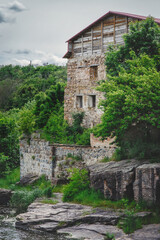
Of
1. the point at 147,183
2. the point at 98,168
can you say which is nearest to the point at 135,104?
the point at 147,183

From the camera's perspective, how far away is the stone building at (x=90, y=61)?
95.5ft

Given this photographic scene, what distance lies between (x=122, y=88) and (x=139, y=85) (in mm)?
1122

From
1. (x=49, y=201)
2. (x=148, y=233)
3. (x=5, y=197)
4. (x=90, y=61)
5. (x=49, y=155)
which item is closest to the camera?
(x=148, y=233)

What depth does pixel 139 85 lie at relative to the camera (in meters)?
19.1

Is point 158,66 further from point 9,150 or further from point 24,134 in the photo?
point 9,150

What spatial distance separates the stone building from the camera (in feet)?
95.5

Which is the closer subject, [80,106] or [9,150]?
[80,106]

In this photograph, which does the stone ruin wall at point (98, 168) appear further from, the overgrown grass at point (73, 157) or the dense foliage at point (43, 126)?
the dense foliage at point (43, 126)

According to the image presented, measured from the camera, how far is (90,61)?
30703 mm

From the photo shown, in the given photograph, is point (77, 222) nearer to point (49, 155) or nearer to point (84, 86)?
point (49, 155)

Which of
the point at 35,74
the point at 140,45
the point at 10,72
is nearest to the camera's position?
the point at 140,45

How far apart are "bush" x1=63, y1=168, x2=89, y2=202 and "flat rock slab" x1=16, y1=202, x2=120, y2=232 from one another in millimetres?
957

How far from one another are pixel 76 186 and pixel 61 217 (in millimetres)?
2969

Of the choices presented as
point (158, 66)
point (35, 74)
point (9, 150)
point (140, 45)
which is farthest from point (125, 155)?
point (35, 74)
